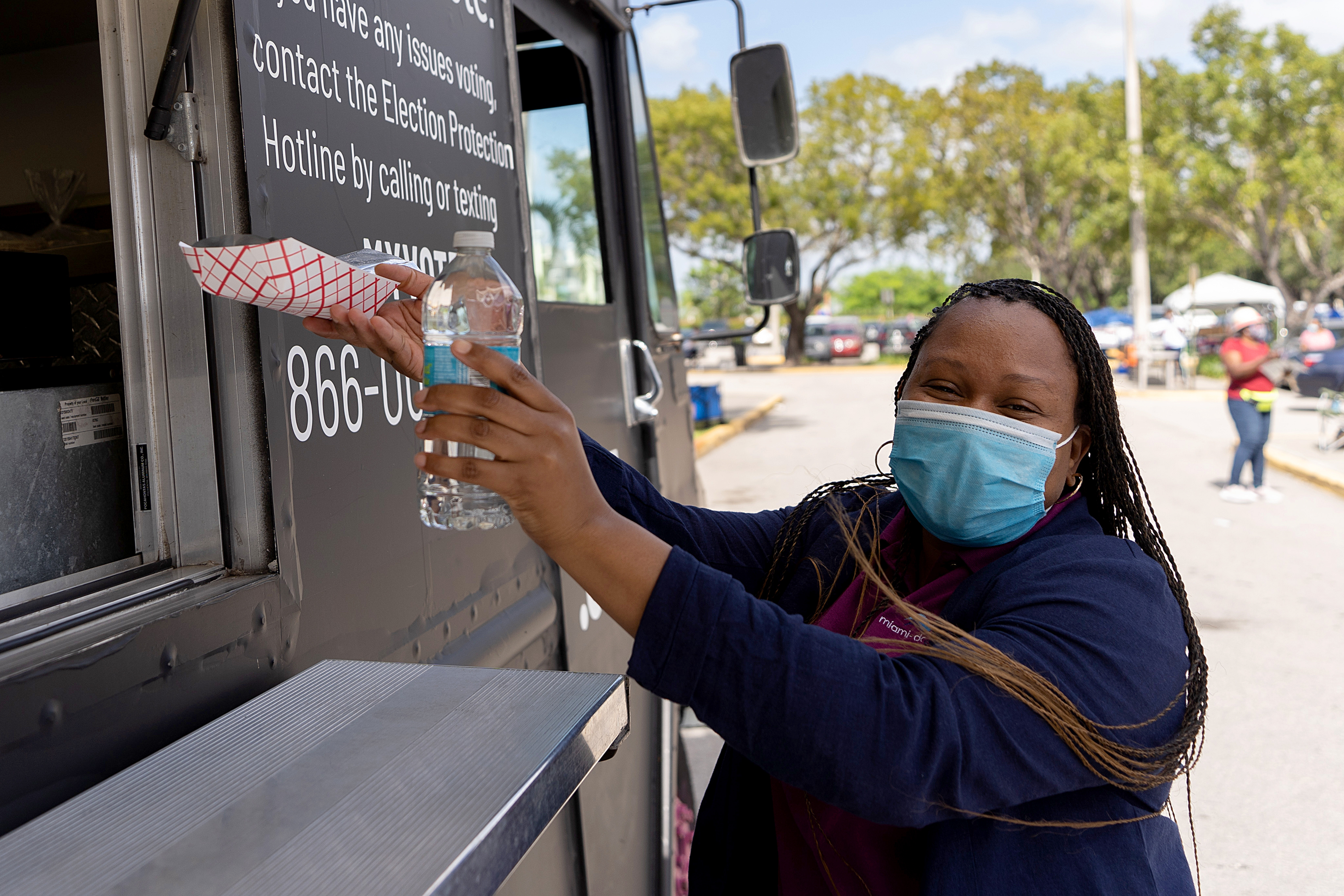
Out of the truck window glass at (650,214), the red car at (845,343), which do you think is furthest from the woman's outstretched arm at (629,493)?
the red car at (845,343)

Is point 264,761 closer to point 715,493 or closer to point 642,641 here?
point 642,641

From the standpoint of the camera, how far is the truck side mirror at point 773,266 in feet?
11.4

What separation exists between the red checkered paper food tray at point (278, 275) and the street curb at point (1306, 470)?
35.7 feet

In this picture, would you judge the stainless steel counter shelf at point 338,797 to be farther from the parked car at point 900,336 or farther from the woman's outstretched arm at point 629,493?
the parked car at point 900,336

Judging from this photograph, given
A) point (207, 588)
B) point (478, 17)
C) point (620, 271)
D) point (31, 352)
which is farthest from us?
point (620, 271)

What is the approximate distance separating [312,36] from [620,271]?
5.40ft

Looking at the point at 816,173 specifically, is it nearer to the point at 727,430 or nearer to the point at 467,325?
the point at 727,430

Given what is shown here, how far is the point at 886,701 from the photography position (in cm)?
112

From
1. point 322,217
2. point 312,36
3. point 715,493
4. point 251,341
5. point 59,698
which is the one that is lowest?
point 715,493

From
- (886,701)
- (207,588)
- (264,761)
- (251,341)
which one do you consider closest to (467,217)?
(251,341)

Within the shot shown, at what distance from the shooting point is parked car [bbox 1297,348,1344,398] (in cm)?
1506

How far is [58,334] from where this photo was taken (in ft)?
6.63

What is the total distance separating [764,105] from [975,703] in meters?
2.62

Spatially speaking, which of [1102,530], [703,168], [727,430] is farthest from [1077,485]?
[703,168]
